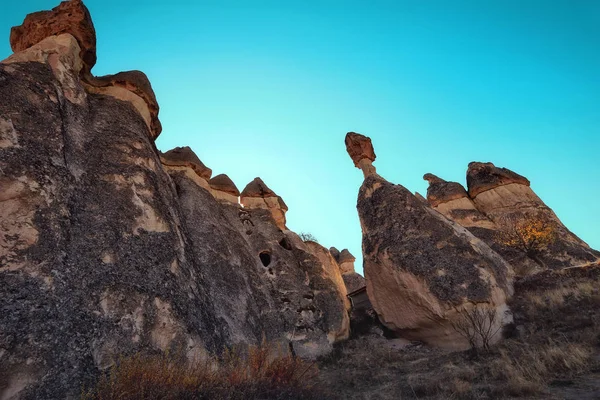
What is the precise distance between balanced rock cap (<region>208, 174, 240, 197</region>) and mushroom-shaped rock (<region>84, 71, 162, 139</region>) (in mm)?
5650

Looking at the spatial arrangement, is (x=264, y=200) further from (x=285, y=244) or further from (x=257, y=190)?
(x=285, y=244)

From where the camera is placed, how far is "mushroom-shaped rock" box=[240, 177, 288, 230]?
60.7 feet

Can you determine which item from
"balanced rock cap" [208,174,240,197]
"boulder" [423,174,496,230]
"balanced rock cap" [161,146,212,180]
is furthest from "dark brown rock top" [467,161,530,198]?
"balanced rock cap" [161,146,212,180]

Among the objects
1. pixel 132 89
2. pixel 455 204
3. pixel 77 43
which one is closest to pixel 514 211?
pixel 455 204

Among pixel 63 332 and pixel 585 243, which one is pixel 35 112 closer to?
pixel 63 332

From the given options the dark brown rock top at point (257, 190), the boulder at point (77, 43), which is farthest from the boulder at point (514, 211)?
the boulder at point (77, 43)

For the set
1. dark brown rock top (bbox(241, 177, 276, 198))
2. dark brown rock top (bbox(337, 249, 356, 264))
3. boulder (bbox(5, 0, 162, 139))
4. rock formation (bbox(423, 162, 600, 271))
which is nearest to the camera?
boulder (bbox(5, 0, 162, 139))

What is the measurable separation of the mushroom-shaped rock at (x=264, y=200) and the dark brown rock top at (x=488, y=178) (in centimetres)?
1375

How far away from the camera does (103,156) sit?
7.69 meters

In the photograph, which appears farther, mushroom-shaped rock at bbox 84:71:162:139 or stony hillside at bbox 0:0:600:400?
mushroom-shaped rock at bbox 84:71:162:139

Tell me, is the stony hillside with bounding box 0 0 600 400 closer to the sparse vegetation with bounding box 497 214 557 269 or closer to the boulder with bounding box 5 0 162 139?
A: the boulder with bounding box 5 0 162 139

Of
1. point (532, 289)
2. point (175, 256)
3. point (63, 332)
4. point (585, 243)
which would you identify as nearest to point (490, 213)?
point (585, 243)

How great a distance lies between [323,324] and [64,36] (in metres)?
13.2

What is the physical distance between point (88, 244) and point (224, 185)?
11.7 metres
